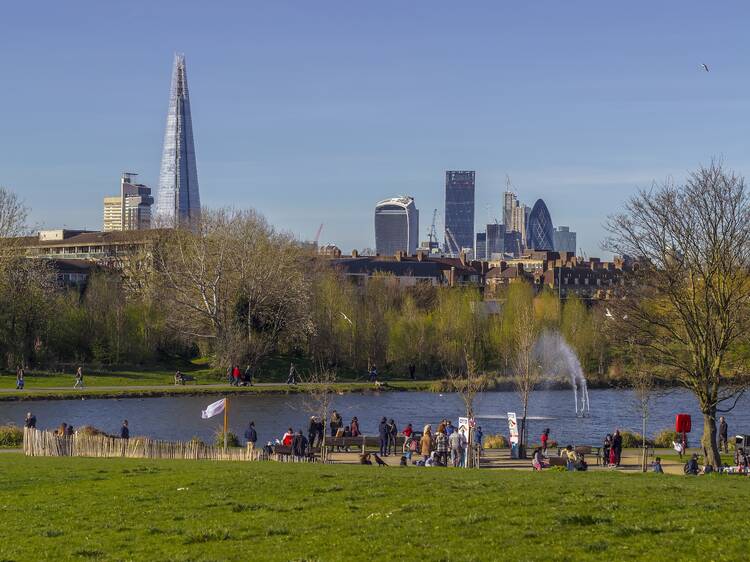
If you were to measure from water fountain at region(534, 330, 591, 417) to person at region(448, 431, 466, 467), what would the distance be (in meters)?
56.6

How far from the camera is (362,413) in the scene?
6975cm

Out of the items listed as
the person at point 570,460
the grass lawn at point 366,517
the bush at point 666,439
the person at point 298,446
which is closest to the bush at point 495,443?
the bush at point 666,439

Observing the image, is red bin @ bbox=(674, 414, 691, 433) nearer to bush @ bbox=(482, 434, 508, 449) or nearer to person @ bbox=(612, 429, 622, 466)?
person @ bbox=(612, 429, 622, 466)

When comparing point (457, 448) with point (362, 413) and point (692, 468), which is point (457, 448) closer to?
point (692, 468)

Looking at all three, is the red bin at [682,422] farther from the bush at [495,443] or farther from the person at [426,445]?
the bush at [495,443]

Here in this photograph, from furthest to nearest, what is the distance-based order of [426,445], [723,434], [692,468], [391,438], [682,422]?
1. [723,434]
2. [391,438]
3. [426,445]
4. [682,422]
5. [692,468]

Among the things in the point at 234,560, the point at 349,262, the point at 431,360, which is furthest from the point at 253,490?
the point at 349,262

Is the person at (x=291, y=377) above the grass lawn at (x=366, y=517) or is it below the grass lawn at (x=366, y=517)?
above

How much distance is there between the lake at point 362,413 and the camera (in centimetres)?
5894

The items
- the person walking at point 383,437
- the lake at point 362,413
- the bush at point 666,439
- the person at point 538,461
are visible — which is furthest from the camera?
the lake at point 362,413

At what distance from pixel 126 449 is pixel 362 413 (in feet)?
111

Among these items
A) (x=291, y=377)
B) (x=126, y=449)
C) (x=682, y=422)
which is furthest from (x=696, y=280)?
(x=291, y=377)

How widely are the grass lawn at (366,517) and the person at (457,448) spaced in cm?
868

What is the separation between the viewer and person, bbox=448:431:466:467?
36562mm
